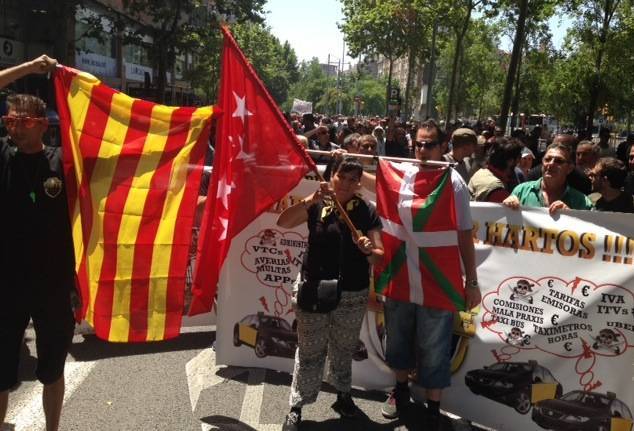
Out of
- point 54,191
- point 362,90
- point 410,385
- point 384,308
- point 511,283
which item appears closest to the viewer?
point 54,191

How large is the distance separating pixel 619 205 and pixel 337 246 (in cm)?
218

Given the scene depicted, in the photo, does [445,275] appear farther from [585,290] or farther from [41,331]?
[41,331]

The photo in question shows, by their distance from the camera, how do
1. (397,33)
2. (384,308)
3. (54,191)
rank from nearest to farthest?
1. (54,191)
2. (384,308)
3. (397,33)

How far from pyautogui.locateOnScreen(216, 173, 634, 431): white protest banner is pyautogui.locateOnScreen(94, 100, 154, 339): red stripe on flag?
1963 mm

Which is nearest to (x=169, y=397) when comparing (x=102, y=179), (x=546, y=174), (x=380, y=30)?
(x=102, y=179)

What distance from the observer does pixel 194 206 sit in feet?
12.0

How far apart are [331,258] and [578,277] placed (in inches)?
56.2

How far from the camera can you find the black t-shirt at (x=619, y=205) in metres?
4.41

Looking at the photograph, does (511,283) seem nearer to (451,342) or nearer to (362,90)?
(451,342)

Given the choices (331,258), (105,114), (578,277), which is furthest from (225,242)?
(578,277)

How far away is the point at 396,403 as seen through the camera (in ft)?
13.4

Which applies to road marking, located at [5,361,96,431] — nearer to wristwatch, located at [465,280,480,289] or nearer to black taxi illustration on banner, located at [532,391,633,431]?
wristwatch, located at [465,280,480,289]

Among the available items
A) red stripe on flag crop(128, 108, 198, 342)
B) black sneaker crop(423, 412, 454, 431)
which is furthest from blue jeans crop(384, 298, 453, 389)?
red stripe on flag crop(128, 108, 198, 342)

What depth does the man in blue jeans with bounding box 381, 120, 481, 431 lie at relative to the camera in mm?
3691
